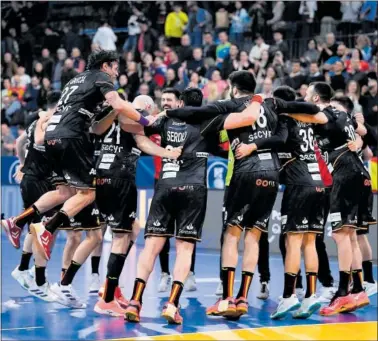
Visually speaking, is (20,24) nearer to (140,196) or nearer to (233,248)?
(140,196)

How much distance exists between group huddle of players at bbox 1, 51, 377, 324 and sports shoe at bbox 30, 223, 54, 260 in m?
0.01

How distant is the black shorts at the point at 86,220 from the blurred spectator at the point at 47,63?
48.1ft

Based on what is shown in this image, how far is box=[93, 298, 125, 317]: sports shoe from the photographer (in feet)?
30.7

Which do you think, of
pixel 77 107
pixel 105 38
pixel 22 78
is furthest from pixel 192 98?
pixel 22 78

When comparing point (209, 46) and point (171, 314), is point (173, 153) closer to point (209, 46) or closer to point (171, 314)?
point (171, 314)

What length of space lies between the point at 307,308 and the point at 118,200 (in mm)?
2362

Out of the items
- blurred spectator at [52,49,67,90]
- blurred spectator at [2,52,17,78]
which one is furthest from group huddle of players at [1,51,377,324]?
blurred spectator at [2,52,17,78]

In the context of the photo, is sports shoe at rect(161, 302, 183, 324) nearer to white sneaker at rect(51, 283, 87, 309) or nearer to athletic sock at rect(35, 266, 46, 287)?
white sneaker at rect(51, 283, 87, 309)

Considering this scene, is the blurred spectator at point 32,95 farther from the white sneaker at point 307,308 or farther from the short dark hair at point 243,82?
the white sneaker at point 307,308

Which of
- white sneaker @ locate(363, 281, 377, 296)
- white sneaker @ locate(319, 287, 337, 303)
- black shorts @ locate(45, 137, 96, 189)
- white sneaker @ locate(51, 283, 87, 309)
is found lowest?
white sneaker @ locate(51, 283, 87, 309)

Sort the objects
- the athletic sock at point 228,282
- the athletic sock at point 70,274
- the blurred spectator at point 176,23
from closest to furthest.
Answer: the athletic sock at point 228,282 → the athletic sock at point 70,274 → the blurred spectator at point 176,23

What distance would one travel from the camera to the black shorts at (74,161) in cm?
978

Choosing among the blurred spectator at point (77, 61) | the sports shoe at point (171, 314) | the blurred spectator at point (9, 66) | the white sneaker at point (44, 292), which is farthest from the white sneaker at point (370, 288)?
the blurred spectator at point (9, 66)

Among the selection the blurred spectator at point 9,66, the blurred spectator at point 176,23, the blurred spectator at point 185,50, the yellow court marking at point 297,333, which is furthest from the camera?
the blurred spectator at point 9,66
